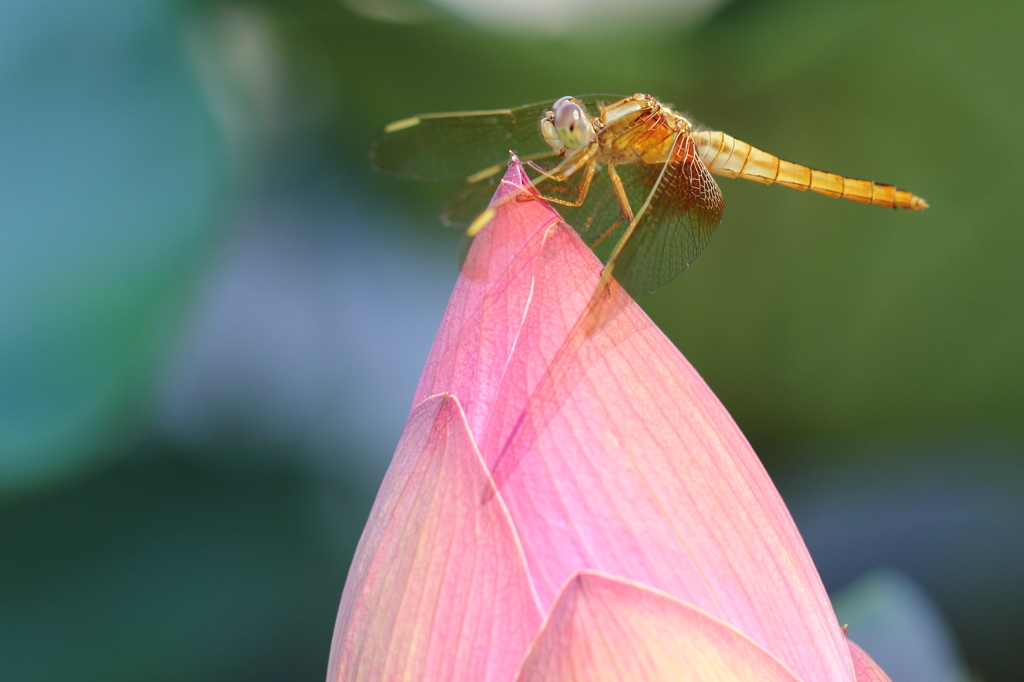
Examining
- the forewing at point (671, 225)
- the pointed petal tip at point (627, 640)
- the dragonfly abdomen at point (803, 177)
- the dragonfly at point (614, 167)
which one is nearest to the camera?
the pointed petal tip at point (627, 640)

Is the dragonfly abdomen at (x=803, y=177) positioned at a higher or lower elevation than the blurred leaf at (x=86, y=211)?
lower

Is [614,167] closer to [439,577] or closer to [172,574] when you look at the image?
[439,577]

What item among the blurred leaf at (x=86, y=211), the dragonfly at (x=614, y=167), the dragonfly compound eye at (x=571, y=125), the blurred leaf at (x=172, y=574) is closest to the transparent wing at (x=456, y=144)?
the dragonfly at (x=614, y=167)

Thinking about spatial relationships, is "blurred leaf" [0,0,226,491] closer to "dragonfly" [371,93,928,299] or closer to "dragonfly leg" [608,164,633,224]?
"dragonfly" [371,93,928,299]

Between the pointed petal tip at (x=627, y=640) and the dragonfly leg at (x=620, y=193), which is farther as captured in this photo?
the dragonfly leg at (x=620, y=193)

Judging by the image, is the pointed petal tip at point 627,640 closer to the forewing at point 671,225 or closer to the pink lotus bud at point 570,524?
the pink lotus bud at point 570,524

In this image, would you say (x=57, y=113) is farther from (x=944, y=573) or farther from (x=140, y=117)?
(x=944, y=573)

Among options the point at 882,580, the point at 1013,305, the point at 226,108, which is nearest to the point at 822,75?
the point at 1013,305

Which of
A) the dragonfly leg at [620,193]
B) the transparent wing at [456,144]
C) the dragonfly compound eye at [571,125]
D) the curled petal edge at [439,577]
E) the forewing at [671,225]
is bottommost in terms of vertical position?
the curled petal edge at [439,577]

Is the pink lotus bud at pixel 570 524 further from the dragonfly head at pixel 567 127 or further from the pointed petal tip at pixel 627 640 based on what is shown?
the dragonfly head at pixel 567 127

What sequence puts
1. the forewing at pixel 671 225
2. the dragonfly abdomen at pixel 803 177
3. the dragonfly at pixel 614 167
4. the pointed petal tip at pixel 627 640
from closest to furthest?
the pointed petal tip at pixel 627 640, the forewing at pixel 671 225, the dragonfly at pixel 614 167, the dragonfly abdomen at pixel 803 177
